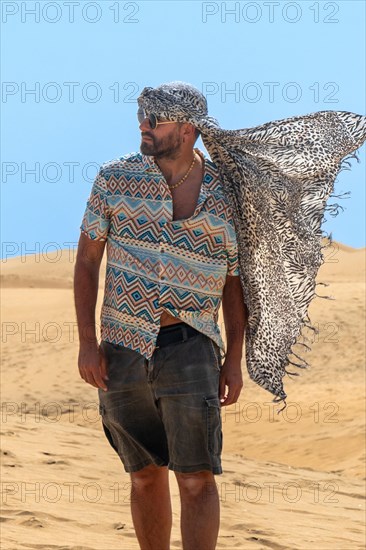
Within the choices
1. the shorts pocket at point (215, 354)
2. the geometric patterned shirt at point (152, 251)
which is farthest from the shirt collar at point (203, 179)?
the shorts pocket at point (215, 354)

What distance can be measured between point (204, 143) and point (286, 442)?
8991 millimetres

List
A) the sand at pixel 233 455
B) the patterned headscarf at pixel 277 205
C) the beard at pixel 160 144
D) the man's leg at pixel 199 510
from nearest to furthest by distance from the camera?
the man's leg at pixel 199 510 → the beard at pixel 160 144 → the patterned headscarf at pixel 277 205 → the sand at pixel 233 455

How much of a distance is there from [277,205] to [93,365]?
1.10 meters

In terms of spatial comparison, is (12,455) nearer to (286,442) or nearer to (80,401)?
(286,442)

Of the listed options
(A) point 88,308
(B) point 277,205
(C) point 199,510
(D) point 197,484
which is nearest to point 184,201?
(B) point 277,205

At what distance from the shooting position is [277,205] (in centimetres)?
467

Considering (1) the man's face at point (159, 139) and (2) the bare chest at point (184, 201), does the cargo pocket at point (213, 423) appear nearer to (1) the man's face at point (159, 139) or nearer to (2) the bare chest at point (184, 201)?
(2) the bare chest at point (184, 201)

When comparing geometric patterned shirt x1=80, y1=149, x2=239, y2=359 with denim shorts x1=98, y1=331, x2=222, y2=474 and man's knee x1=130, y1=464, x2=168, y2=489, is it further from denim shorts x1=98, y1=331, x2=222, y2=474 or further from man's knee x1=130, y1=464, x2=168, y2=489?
man's knee x1=130, y1=464, x2=168, y2=489

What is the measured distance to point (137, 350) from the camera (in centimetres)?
430

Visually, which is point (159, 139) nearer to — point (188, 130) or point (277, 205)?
point (188, 130)

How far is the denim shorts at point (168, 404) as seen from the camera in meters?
4.22

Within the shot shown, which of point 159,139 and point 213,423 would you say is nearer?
point 213,423

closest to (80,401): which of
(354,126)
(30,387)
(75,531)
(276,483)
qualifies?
(30,387)

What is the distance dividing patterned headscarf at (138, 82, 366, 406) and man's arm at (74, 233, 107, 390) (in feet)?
2.06
